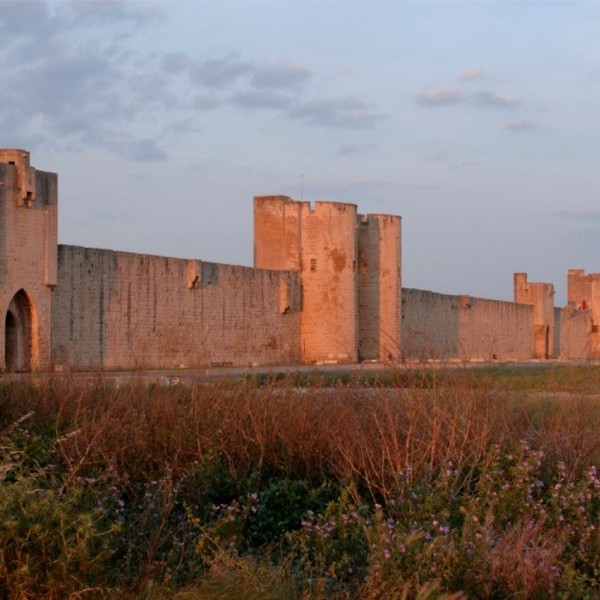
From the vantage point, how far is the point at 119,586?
677 centimetres

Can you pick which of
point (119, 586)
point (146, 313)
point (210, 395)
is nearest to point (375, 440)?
point (210, 395)

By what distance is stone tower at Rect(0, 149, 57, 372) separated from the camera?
23.8 meters

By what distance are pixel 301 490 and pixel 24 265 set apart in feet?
52.0

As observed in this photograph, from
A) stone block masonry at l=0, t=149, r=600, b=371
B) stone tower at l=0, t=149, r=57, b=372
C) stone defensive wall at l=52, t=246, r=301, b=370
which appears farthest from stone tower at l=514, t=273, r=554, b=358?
stone tower at l=0, t=149, r=57, b=372

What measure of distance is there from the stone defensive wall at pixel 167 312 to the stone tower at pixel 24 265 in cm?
54

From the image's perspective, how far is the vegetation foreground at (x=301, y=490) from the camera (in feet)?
22.2

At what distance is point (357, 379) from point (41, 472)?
4.02m

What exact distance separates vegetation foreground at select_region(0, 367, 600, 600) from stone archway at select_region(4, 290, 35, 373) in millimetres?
13148

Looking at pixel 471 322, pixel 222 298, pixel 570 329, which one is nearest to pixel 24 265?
pixel 222 298

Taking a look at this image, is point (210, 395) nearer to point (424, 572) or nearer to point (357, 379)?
point (357, 379)

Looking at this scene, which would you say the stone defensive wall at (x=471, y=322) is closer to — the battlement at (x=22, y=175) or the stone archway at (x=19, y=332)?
the stone archway at (x=19, y=332)

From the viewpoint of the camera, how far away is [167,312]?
94.4ft

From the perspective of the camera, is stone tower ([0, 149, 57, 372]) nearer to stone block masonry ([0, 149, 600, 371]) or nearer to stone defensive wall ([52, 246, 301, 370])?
stone block masonry ([0, 149, 600, 371])

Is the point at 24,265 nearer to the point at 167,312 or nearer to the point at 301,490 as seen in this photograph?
the point at 167,312
